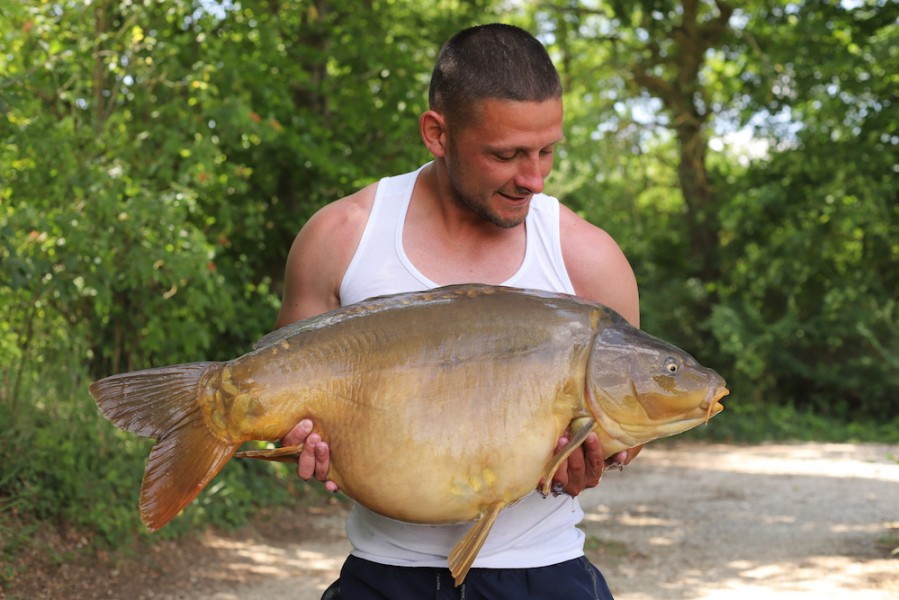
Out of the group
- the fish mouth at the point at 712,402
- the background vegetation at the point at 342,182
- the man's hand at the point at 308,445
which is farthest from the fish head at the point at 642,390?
the background vegetation at the point at 342,182

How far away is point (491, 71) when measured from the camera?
2.55 m

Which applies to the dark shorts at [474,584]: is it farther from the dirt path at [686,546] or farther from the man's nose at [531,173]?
the dirt path at [686,546]

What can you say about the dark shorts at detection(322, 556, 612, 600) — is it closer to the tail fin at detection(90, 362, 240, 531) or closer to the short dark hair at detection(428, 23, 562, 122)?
the tail fin at detection(90, 362, 240, 531)

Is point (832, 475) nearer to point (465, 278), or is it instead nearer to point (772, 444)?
point (772, 444)

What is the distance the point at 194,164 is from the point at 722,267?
10.3 m

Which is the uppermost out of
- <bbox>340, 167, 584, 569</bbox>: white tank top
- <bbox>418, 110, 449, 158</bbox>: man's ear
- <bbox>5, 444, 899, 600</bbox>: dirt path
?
<bbox>418, 110, 449, 158</bbox>: man's ear

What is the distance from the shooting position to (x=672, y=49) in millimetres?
17203

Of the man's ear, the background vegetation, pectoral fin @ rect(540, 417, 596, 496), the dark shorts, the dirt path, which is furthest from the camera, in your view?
the background vegetation

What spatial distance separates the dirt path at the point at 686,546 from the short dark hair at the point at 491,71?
167 inches

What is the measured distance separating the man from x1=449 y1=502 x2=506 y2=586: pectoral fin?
0.60 feet

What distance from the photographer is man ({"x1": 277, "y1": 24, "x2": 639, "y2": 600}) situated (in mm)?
2494

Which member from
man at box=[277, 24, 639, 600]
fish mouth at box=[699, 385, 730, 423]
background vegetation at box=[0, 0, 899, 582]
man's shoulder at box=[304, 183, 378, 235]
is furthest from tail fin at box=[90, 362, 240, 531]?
background vegetation at box=[0, 0, 899, 582]

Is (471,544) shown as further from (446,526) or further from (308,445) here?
(308,445)

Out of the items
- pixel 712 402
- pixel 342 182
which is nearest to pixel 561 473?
pixel 712 402
